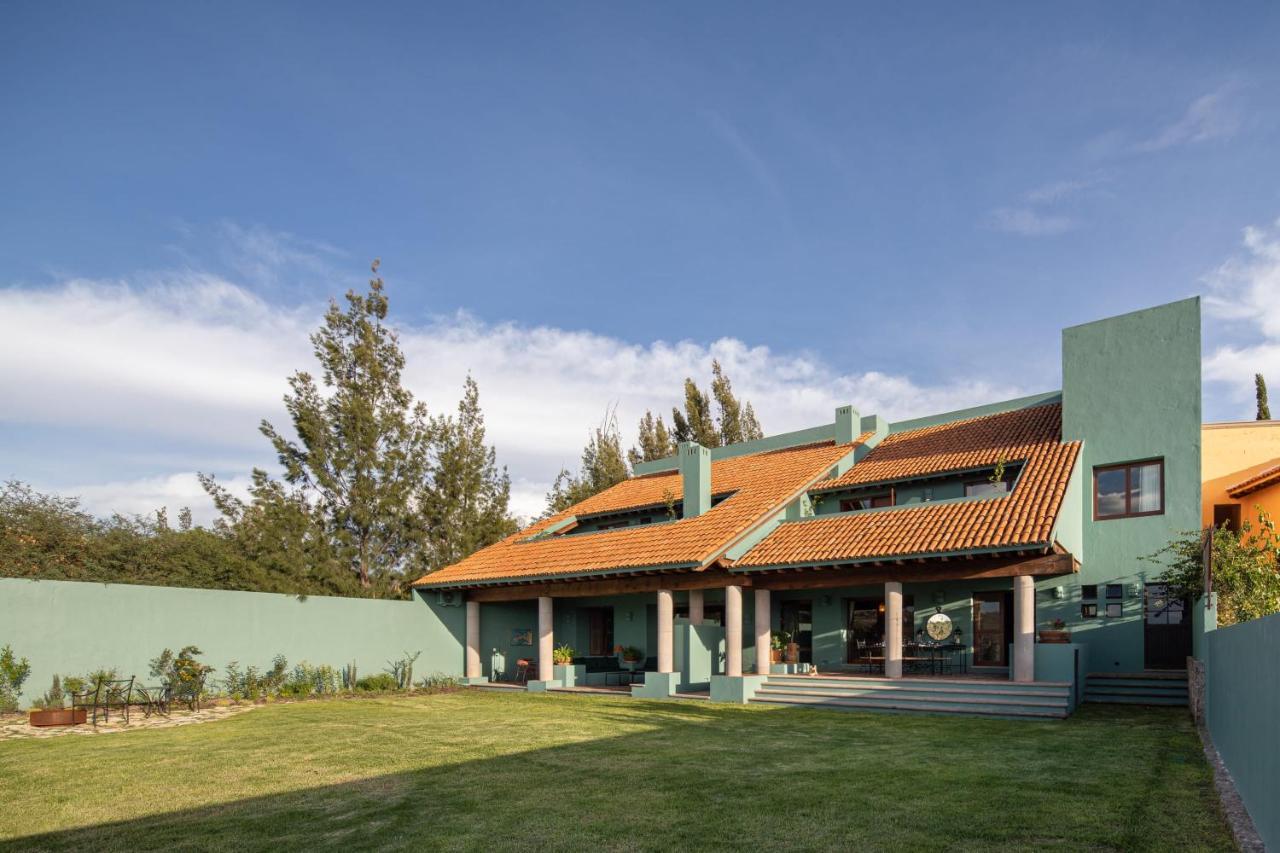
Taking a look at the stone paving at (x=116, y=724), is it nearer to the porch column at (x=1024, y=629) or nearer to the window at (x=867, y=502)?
the window at (x=867, y=502)

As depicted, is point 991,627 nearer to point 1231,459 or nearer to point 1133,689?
point 1133,689

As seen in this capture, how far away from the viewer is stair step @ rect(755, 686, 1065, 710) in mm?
14664

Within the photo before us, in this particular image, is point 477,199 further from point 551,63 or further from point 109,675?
point 109,675

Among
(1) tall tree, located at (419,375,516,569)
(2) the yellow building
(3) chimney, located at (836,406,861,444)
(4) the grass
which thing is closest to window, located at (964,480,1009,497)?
(3) chimney, located at (836,406,861,444)

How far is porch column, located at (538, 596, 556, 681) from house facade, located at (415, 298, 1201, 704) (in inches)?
2.1

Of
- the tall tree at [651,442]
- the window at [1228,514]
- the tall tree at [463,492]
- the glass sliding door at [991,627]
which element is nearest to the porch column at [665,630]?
the glass sliding door at [991,627]

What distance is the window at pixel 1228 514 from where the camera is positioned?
22344 mm

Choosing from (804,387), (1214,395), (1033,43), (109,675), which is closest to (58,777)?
(109,675)

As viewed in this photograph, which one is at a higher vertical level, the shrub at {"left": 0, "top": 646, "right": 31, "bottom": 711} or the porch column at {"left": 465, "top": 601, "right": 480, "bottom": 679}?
the shrub at {"left": 0, "top": 646, "right": 31, "bottom": 711}

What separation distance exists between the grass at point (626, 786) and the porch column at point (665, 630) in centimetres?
485

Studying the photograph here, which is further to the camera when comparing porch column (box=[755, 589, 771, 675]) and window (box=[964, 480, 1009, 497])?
window (box=[964, 480, 1009, 497])

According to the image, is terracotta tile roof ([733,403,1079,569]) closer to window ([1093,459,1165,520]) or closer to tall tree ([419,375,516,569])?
window ([1093,459,1165,520])

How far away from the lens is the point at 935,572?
16.8 metres

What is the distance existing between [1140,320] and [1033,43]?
6.86 meters
